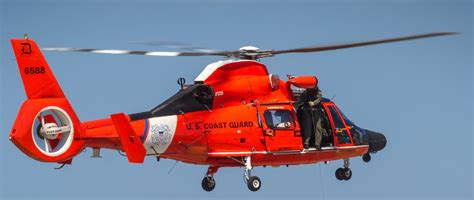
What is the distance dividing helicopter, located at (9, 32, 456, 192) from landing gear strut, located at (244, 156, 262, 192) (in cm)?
3

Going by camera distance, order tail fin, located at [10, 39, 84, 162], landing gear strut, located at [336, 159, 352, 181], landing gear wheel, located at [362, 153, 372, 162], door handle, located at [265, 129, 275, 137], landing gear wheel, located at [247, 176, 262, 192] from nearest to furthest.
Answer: tail fin, located at [10, 39, 84, 162], landing gear wheel, located at [247, 176, 262, 192], door handle, located at [265, 129, 275, 137], landing gear strut, located at [336, 159, 352, 181], landing gear wheel, located at [362, 153, 372, 162]

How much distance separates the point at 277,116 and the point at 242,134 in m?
1.33

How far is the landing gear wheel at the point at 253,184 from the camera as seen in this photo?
1233 inches

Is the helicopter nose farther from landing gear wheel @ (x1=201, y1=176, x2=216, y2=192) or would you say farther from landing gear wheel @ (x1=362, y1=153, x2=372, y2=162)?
landing gear wheel @ (x1=201, y1=176, x2=216, y2=192)

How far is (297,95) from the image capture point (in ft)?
109

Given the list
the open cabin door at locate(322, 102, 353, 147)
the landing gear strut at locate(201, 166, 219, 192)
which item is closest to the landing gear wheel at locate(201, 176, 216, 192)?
the landing gear strut at locate(201, 166, 219, 192)

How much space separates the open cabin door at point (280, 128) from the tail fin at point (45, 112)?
5.37m

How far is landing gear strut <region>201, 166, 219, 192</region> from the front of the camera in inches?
1281

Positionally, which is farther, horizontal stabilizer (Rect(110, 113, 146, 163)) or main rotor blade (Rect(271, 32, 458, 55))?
main rotor blade (Rect(271, 32, 458, 55))

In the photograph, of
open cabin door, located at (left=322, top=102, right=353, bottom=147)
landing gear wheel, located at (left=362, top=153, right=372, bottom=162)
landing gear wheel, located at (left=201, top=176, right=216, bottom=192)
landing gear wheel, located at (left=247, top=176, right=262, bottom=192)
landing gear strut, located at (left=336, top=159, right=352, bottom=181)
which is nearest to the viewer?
landing gear wheel, located at (left=247, top=176, right=262, bottom=192)

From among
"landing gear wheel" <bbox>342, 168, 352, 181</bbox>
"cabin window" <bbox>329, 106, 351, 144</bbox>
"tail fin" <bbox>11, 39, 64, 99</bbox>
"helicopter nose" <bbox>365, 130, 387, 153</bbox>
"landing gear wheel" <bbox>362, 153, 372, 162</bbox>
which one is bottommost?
"landing gear wheel" <bbox>342, 168, 352, 181</bbox>

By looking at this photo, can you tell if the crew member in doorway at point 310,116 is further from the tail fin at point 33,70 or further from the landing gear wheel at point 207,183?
the tail fin at point 33,70

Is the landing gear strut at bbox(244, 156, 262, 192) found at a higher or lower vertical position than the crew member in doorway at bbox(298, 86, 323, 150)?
lower

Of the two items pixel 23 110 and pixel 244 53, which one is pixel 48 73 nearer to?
pixel 23 110
